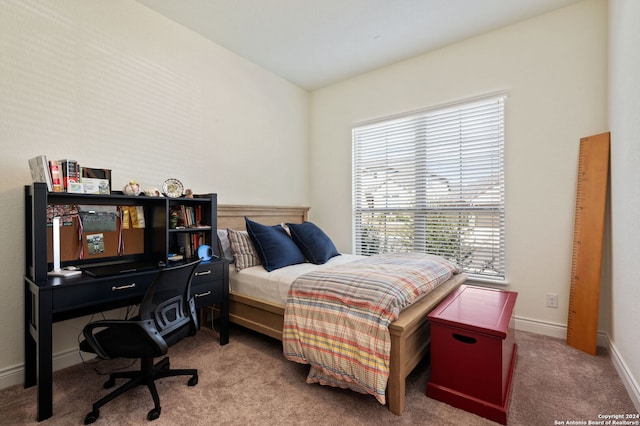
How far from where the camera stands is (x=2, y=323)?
1976 millimetres

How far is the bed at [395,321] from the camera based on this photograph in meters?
1.68

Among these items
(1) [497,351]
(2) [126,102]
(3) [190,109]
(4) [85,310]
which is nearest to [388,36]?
(3) [190,109]

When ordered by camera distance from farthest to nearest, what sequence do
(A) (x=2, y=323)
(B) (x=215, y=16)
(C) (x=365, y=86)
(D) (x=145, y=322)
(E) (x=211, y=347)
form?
(C) (x=365, y=86) → (B) (x=215, y=16) → (E) (x=211, y=347) → (A) (x=2, y=323) → (D) (x=145, y=322)

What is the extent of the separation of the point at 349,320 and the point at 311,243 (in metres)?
1.25

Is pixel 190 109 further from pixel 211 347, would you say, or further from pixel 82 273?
pixel 211 347

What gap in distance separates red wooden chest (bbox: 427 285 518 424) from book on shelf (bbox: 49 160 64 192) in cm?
245

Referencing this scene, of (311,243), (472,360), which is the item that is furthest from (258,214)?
(472,360)

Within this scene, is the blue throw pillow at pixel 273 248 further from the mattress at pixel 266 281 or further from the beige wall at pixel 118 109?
the beige wall at pixel 118 109

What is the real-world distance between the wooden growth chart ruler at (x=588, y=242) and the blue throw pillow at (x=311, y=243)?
2.13 metres

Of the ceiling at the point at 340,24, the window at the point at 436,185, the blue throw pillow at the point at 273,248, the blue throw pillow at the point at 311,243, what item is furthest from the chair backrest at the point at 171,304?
the window at the point at 436,185

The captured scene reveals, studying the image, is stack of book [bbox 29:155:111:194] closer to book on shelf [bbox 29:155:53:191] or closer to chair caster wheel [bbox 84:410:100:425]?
book on shelf [bbox 29:155:53:191]

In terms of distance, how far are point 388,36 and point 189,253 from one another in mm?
2844

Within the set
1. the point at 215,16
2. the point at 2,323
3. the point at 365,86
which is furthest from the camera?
the point at 365,86

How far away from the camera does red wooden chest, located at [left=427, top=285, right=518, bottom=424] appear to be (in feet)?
5.35
